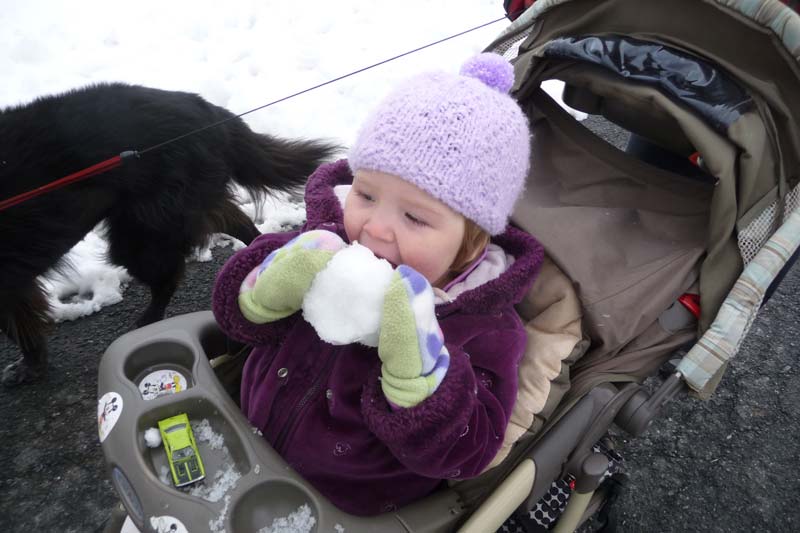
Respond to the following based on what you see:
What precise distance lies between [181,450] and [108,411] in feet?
0.65

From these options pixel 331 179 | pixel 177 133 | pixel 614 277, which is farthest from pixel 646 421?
pixel 177 133

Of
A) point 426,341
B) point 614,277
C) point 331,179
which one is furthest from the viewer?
point 331,179

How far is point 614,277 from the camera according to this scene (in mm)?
1536

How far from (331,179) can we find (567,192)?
2.36 ft

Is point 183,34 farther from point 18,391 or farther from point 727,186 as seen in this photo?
point 727,186

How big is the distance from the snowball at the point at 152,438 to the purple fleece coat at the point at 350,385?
0.74 feet

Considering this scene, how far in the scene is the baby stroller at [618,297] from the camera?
1325 mm

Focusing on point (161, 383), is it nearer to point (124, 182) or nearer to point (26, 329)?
point (124, 182)

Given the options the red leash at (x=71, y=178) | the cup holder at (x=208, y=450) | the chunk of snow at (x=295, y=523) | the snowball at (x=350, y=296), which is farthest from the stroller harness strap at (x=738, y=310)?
the red leash at (x=71, y=178)

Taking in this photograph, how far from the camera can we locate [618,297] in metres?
1.50

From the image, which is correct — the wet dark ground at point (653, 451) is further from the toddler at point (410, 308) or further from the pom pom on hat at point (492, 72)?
the pom pom on hat at point (492, 72)

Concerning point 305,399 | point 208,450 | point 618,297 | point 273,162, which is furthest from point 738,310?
point 273,162

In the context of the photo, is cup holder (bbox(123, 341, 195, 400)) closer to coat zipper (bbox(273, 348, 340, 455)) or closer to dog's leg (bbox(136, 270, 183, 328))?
coat zipper (bbox(273, 348, 340, 455))

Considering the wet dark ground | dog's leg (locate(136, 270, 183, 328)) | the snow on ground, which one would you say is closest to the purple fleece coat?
the wet dark ground
